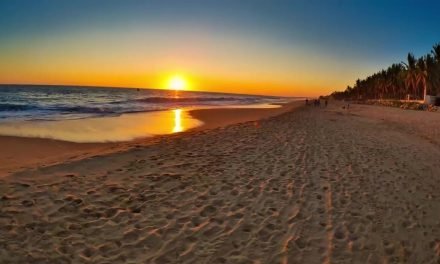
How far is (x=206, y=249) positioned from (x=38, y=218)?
3.07 m

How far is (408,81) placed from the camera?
267ft

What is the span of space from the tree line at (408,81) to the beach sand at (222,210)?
228ft

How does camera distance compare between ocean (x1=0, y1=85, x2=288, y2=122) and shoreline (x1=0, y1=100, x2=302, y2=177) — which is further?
ocean (x1=0, y1=85, x2=288, y2=122)

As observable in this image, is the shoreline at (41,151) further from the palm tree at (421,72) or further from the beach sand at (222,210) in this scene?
the palm tree at (421,72)

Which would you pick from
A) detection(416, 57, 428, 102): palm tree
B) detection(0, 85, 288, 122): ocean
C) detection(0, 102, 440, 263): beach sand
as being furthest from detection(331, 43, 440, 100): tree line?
detection(0, 102, 440, 263): beach sand

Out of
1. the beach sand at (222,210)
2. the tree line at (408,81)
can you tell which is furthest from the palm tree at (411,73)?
the beach sand at (222,210)

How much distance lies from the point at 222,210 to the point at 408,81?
90.5 meters

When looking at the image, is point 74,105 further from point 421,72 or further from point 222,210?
point 421,72

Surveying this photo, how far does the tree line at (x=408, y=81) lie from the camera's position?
6729 cm

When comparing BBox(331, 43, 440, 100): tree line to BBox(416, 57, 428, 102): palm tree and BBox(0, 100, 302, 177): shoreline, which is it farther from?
BBox(0, 100, 302, 177): shoreline

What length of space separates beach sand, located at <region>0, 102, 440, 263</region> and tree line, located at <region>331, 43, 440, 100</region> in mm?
69604

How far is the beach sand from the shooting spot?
472 centimetres

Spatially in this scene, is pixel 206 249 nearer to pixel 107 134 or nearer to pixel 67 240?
pixel 67 240

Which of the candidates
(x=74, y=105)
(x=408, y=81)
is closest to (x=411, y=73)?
(x=408, y=81)
